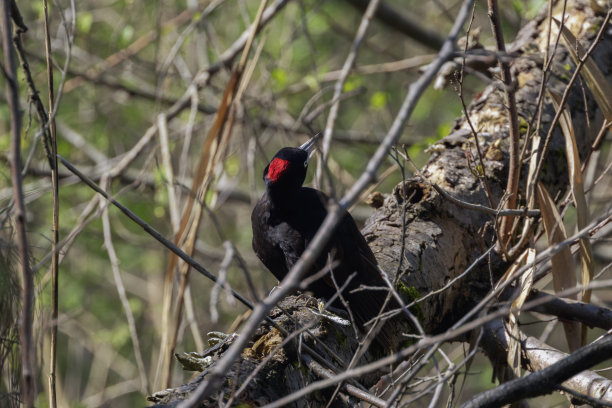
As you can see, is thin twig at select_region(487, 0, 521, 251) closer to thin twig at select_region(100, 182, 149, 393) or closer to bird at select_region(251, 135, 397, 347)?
bird at select_region(251, 135, 397, 347)

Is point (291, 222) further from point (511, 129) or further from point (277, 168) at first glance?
point (511, 129)

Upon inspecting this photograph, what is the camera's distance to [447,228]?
2535mm

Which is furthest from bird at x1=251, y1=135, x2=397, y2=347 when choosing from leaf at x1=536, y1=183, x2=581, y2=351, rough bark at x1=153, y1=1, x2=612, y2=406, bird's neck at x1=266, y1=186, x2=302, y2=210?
leaf at x1=536, y1=183, x2=581, y2=351

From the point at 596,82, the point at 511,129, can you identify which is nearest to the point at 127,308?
the point at 511,129

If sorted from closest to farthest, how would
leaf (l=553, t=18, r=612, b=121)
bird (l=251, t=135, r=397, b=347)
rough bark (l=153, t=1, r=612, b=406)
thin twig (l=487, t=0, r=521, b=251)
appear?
rough bark (l=153, t=1, r=612, b=406)
thin twig (l=487, t=0, r=521, b=251)
leaf (l=553, t=18, r=612, b=121)
bird (l=251, t=135, r=397, b=347)

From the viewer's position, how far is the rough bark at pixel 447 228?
171 centimetres

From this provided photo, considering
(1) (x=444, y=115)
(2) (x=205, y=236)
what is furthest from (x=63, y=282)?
(1) (x=444, y=115)

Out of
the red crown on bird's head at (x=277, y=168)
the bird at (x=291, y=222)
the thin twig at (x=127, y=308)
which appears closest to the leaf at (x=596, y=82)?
the bird at (x=291, y=222)

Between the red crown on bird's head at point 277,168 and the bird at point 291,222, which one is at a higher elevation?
the red crown on bird's head at point 277,168

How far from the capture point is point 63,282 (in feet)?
20.5

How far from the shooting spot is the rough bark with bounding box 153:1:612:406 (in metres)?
1.71

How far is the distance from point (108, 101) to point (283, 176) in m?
4.04

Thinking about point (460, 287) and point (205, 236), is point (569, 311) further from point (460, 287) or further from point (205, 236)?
point (205, 236)

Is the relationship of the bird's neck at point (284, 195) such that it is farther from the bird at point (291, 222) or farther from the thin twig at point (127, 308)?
the thin twig at point (127, 308)
